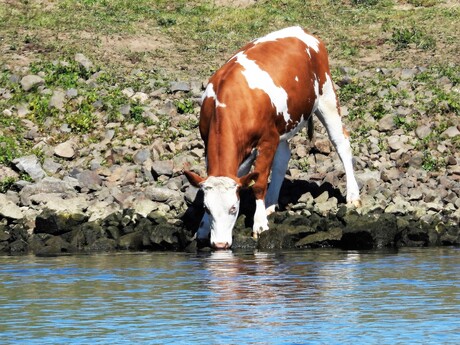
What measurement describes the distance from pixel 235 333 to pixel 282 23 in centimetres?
2259

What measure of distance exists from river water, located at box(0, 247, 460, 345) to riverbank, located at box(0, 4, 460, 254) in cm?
87

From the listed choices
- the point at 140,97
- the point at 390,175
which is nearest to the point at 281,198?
the point at 390,175

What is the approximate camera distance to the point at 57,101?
83.8 ft

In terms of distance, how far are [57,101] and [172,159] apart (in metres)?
3.95

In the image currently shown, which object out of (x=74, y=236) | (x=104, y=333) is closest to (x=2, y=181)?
(x=74, y=236)

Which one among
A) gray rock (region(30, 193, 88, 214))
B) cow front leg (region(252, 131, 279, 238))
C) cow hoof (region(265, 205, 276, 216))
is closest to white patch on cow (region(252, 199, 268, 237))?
cow front leg (region(252, 131, 279, 238))

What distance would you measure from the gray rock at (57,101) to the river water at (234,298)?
25.8ft

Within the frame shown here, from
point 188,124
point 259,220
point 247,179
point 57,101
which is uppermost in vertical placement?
point 57,101

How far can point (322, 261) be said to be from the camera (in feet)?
54.9

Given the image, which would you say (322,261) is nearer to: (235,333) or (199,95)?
(235,333)

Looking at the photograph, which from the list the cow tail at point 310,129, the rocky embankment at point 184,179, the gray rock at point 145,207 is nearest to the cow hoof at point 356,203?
the rocky embankment at point 184,179

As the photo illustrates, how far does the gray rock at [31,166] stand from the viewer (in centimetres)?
2209

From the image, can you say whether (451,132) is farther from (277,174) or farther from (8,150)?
(8,150)

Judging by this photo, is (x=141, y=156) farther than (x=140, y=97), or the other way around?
(x=140, y=97)
